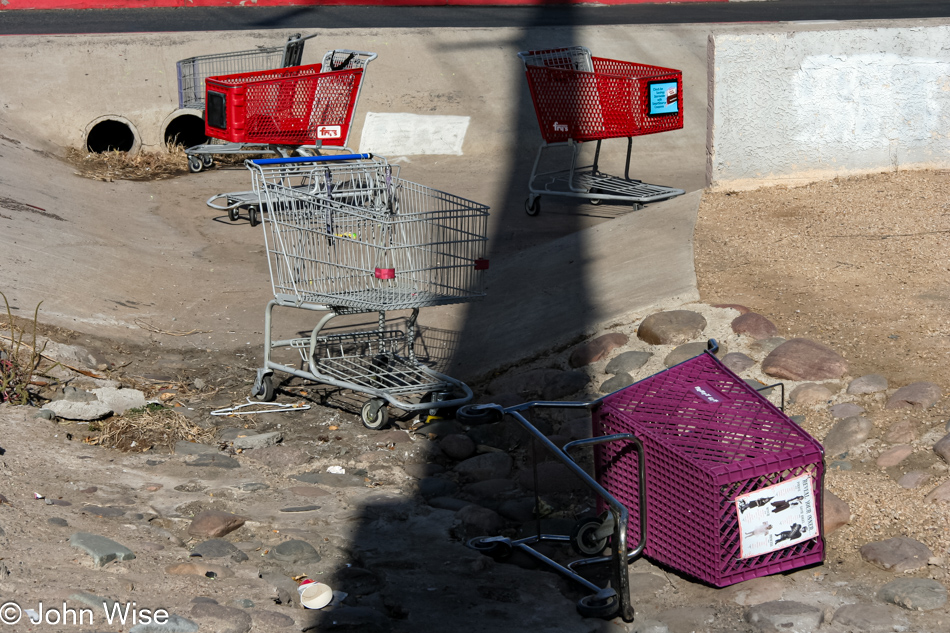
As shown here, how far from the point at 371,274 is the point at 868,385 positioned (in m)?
2.64

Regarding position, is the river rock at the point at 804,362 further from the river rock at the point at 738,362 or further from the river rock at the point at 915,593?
the river rock at the point at 915,593

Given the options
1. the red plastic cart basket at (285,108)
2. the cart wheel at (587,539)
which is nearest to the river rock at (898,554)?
the cart wheel at (587,539)

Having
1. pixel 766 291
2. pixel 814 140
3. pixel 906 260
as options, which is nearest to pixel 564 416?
pixel 766 291

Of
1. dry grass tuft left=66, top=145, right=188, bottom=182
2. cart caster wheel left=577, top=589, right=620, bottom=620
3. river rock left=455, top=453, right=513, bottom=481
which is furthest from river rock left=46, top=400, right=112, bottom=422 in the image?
dry grass tuft left=66, top=145, right=188, bottom=182

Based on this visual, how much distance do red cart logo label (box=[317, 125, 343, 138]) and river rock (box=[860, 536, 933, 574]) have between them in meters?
6.73

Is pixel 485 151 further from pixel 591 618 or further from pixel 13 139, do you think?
pixel 591 618

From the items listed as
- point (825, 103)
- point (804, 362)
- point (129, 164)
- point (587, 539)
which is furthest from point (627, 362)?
point (129, 164)

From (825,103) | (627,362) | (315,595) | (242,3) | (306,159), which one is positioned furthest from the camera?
(242,3)

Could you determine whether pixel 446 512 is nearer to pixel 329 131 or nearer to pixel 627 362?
pixel 627 362

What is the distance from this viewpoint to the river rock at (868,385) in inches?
163

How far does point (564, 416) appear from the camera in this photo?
4.86 meters

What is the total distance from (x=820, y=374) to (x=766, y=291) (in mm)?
1041

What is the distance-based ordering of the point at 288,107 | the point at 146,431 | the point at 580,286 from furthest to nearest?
the point at 288,107 < the point at 580,286 < the point at 146,431

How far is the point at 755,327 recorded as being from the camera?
15.9 feet
